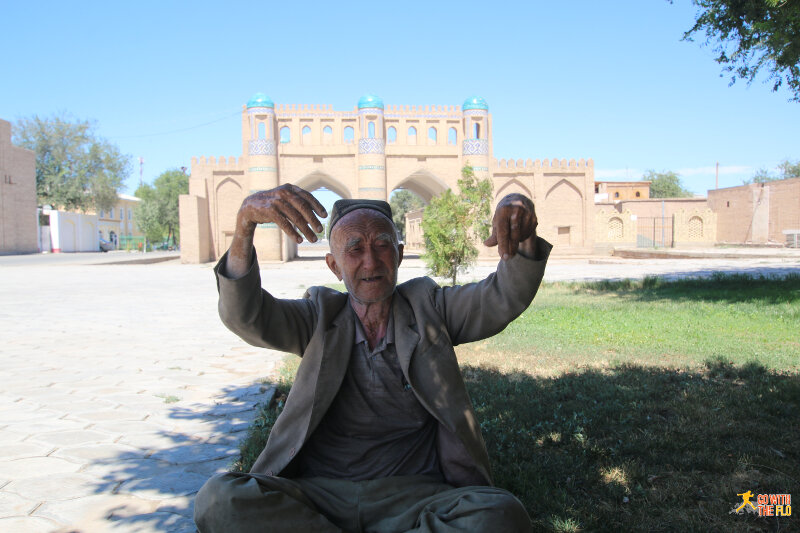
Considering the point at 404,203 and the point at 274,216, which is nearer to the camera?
the point at 274,216

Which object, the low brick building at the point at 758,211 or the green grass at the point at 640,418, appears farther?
the low brick building at the point at 758,211

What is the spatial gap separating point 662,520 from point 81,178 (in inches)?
2039

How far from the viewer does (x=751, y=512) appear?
2617mm

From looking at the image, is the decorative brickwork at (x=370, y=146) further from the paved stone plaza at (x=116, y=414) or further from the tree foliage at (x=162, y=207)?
the tree foliage at (x=162, y=207)

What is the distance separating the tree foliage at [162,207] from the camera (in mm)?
48531

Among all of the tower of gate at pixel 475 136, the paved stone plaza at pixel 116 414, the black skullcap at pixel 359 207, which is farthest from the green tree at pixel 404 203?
the black skullcap at pixel 359 207

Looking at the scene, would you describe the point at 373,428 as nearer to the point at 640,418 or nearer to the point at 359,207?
the point at 359,207

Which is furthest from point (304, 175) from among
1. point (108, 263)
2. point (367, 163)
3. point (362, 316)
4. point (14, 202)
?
point (362, 316)

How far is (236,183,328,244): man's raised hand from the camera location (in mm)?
1893

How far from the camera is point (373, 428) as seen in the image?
6.83 ft

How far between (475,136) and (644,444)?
27.4 meters

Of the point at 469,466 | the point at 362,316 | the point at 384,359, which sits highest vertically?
the point at 362,316

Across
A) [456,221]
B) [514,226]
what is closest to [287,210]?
[514,226]

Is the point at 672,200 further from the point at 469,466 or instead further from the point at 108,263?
the point at 469,466
